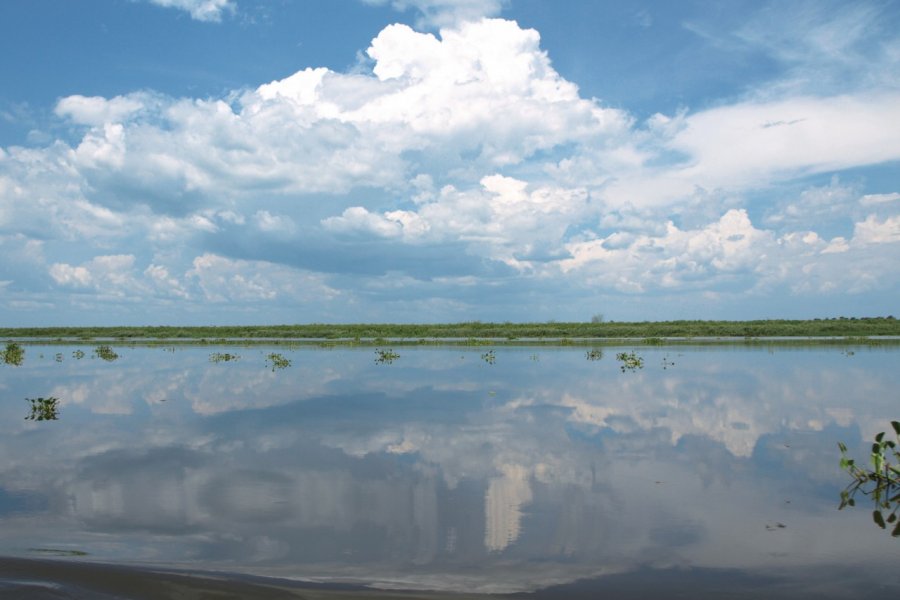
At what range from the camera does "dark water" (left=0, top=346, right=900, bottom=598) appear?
23.5ft

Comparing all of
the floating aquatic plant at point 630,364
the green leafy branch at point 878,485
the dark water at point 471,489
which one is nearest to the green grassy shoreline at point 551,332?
the floating aquatic plant at point 630,364

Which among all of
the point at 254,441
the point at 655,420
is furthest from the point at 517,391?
the point at 254,441

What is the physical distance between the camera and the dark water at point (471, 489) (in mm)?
7176

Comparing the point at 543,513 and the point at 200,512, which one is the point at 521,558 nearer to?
the point at 543,513

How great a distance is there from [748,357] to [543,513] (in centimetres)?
3375

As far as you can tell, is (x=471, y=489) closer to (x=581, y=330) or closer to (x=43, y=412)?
(x=43, y=412)

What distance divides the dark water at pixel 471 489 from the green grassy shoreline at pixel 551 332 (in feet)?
145

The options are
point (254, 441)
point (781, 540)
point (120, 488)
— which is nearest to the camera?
point (781, 540)

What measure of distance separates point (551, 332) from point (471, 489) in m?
72.0

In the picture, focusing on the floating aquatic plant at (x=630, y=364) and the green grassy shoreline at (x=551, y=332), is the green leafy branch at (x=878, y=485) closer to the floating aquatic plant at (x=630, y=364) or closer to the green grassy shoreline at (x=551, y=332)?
the floating aquatic plant at (x=630, y=364)

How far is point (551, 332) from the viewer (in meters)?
81.4

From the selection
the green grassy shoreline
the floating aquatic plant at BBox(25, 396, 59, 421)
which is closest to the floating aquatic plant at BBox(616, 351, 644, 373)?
the floating aquatic plant at BBox(25, 396, 59, 421)

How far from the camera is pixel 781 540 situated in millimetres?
8016

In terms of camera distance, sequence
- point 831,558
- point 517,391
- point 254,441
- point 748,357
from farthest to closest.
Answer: point 748,357, point 517,391, point 254,441, point 831,558
